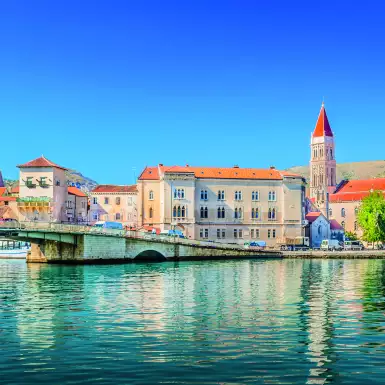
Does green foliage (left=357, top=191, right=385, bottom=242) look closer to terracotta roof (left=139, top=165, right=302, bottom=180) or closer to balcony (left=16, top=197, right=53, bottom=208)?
terracotta roof (left=139, top=165, right=302, bottom=180)

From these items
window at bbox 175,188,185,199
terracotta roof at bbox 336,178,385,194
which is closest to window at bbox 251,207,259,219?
window at bbox 175,188,185,199

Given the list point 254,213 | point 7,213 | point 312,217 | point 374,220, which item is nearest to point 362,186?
point 312,217

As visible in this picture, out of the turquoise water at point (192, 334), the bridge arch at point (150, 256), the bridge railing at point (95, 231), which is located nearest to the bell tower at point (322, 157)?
the bridge railing at point (95, 231)

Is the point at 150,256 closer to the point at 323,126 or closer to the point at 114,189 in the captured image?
the point at 114,189

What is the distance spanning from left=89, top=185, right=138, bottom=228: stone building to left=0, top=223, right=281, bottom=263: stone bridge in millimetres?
25283

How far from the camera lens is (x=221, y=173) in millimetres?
111312

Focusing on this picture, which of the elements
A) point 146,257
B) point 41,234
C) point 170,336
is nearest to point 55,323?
point 170,336

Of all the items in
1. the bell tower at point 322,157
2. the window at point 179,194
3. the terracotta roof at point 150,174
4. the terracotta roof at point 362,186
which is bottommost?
the window at point 179,194

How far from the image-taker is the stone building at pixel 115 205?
118 meters

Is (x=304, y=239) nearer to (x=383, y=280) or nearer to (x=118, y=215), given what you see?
(x=118, y=215)

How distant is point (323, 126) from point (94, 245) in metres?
110

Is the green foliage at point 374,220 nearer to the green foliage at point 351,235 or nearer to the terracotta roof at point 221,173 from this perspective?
the terracotta roof at point 221,173

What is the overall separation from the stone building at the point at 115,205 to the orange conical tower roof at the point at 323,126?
253ft

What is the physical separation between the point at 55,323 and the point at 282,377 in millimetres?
14120
